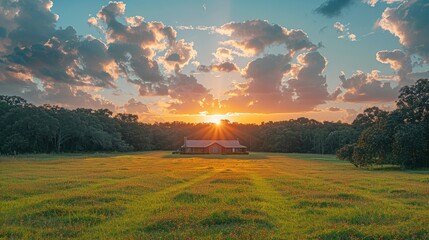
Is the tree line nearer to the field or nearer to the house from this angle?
the field

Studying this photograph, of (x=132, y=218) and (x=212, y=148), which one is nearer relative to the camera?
(x=132, y=218)

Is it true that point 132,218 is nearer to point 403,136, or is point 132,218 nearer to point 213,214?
point 213,214

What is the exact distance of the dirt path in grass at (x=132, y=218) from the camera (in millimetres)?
13938

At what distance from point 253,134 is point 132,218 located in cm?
15441

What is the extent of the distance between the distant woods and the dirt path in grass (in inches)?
1626

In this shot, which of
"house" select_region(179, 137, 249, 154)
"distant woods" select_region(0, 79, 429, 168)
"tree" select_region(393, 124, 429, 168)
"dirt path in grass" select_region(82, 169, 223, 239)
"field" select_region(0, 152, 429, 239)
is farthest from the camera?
"house" select_region(179, 137, 249, 154)

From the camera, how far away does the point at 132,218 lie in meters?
16.7

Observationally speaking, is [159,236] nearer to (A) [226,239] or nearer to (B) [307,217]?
(A) [226,239]

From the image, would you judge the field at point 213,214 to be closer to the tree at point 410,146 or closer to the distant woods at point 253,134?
the tree at point 410,146

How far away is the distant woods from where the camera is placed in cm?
5491

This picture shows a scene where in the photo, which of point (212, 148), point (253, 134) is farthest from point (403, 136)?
point (253, 134)

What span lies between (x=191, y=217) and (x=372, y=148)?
45.3 m

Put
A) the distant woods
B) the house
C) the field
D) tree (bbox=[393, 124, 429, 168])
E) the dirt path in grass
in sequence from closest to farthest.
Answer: the field, the dirt path in grass, tree (bbox=[393, 124, 429, 168]), the distant woods, the house

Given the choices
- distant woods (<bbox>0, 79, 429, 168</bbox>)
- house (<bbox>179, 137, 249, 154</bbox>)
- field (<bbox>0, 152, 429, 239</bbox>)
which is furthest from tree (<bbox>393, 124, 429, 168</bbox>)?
house (<bbox>179, 137, 249, 154</bbox>)
